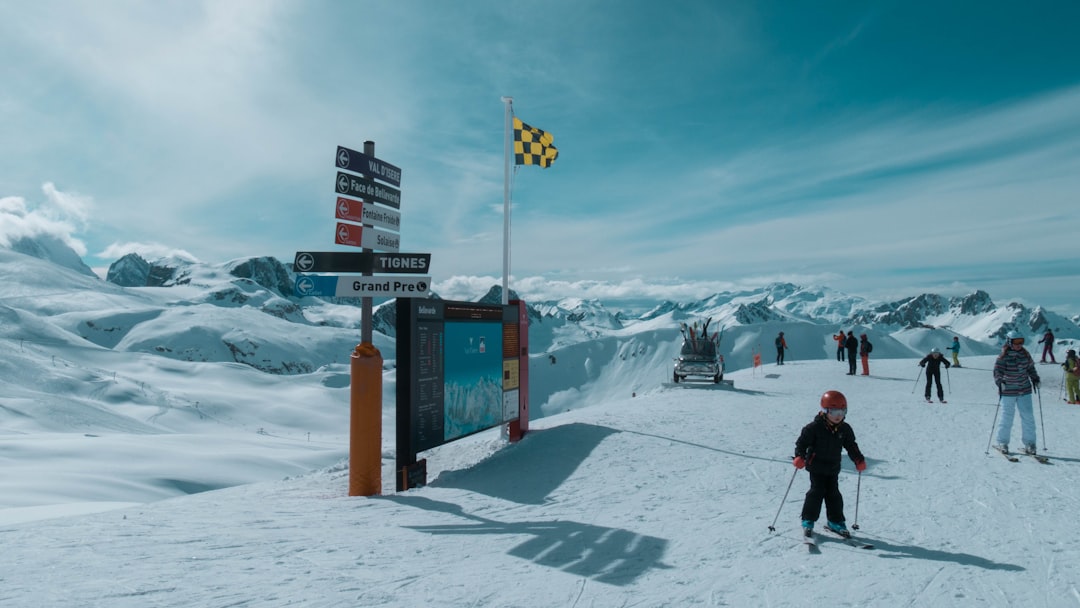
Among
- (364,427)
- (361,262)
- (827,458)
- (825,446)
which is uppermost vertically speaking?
(361,262)

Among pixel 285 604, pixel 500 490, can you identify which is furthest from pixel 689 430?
pixel 285 604

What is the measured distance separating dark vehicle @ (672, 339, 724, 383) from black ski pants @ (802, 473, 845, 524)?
1747cm

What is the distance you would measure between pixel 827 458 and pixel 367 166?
726 centimetres

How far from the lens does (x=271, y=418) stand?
3962 centimetres

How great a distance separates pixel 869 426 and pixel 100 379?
139ft

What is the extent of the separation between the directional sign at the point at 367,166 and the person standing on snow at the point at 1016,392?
10217 mm

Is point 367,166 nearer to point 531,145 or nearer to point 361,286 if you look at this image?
point 361,286

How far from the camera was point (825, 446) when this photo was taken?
6.23 meters

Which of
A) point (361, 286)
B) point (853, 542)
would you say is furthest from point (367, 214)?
point (853, 542)

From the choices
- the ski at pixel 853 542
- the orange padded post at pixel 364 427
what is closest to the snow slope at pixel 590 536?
the ski at pixel 853 542

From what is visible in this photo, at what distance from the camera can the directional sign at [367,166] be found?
889 cm

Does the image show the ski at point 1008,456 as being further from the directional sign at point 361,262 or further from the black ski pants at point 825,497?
the directional sign at point 361,262

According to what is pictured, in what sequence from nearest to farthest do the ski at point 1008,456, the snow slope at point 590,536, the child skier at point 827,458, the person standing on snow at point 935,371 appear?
the snow slope at point 590,536, the child skier at point 827,458, the ski at point 1008,456, the person standing on snow at point 935,371

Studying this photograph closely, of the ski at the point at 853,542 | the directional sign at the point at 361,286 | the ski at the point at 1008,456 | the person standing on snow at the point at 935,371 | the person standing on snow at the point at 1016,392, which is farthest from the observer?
the person standing on snow at the point at 935,371
